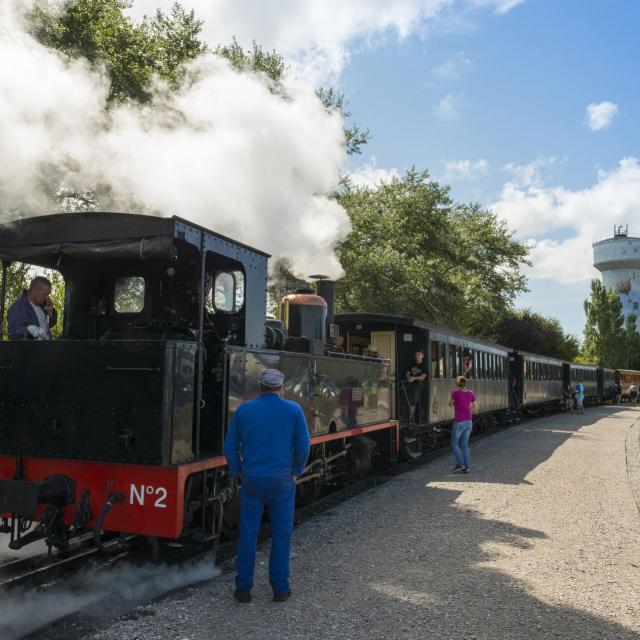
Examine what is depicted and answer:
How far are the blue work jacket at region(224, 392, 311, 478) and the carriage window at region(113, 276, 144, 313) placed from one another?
1712 mm

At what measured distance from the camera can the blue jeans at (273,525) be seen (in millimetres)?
4355

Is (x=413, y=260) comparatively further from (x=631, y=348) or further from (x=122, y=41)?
(x=631, y=348)

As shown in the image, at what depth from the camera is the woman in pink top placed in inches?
401

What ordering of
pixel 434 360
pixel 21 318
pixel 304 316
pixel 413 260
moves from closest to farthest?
pixel 21 318, pixel 304 316, pixel 434 360, pixel 413 260

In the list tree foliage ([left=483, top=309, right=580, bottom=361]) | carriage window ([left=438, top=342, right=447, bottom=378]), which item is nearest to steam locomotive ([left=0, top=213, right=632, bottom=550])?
carriage window ([left=438, top=342, right=447, bottom=378])

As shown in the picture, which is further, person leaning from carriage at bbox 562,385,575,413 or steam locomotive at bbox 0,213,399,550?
person leaning from carriage at bbox 562,385,575,413

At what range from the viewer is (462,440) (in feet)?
33.9

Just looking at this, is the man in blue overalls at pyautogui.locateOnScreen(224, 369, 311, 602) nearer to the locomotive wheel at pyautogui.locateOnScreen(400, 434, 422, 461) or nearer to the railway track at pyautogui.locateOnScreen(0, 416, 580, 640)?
the railway track at pyautogui.locateOnScreen(0, 416, 580, 640)

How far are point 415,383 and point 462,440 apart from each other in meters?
1.96

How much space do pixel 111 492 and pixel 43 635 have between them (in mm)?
982

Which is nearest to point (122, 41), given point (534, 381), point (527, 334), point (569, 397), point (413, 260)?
point (413, 260)

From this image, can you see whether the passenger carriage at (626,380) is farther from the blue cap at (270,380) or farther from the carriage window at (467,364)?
the blue cap at (270,380)

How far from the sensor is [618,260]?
9256cm

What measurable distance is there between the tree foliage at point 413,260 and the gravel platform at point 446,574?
10.3 m
